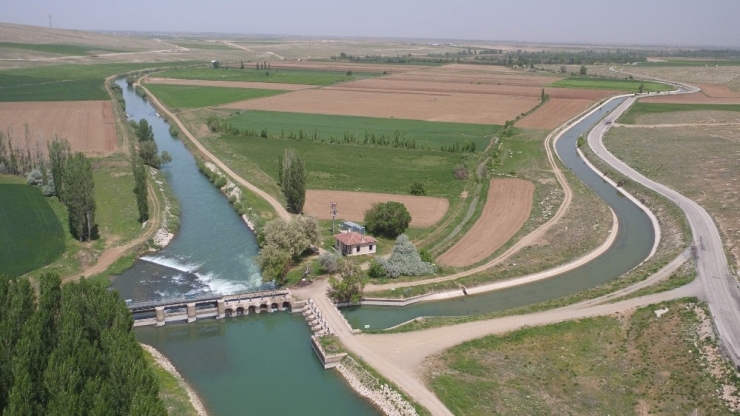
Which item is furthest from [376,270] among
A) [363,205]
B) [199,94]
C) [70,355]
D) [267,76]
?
[267,76]

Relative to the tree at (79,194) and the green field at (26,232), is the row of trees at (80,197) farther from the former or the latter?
the green field at (26,232)

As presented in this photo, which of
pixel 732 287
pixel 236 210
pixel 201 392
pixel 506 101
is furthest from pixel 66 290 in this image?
pixel 506 101

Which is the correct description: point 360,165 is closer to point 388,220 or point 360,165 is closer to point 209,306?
point 388,220

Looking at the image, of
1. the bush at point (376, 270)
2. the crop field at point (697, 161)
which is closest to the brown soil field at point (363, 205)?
the bush at point (376, 270)

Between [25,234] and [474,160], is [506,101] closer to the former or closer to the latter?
[474,160]

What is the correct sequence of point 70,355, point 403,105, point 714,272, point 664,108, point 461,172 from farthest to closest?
point 664,108
point 403,105
point 461,172
point 714,272
point 70,355

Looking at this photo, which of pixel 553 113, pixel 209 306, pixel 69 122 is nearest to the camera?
pixel 209 306
